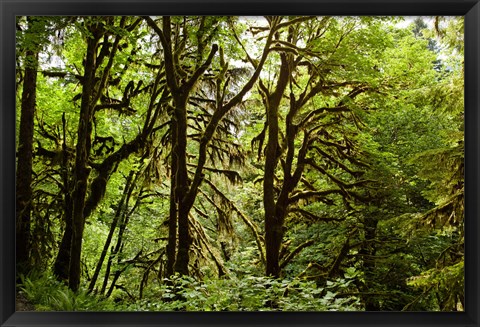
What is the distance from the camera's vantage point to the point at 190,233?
603cm

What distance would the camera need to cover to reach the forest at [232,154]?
5121mm

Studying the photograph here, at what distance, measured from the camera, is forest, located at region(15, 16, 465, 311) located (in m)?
5.12

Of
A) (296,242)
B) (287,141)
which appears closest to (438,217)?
(287,141)

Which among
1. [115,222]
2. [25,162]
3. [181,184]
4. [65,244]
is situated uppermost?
[25,162]

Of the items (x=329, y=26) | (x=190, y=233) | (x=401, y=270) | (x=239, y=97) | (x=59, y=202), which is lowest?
(x=401, y=270)

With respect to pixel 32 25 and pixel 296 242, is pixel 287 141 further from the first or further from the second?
pixel 32 25

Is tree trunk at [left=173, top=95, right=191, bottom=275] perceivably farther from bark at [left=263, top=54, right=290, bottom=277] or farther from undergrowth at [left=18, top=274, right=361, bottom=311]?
bark at [left=263, top=54, right=290, bottom=277]

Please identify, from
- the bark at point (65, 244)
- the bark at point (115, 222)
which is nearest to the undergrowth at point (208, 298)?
the bark at point (65, 244)

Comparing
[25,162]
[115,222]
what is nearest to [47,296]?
[25,162]
